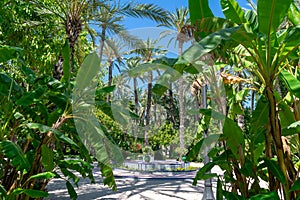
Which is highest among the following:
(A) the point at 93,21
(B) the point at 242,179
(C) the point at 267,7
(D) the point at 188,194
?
(A) the point at 93,21

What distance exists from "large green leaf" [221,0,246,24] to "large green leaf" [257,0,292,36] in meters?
0.30

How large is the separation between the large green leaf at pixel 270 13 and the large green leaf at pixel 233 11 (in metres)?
0.30

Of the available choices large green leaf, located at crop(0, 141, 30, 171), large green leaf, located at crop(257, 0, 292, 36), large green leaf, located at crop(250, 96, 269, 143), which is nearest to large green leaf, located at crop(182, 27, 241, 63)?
large green leaf, located at crop(257, 0, 292, 36)

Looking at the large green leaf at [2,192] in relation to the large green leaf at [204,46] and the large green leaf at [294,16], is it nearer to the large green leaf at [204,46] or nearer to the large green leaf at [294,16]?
the large green leaf at [204,46]

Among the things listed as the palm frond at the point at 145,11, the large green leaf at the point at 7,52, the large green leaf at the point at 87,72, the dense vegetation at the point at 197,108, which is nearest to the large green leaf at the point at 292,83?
the dense vegetation at the point at 197,108

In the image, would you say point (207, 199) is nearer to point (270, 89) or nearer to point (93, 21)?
point (270, 89)

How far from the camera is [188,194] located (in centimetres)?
818

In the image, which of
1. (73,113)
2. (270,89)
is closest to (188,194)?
(73,113)

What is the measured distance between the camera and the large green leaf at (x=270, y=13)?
6.63 feet

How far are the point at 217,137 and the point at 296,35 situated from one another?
1.12 meters

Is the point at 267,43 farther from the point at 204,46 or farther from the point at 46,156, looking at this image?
the point at 46,156

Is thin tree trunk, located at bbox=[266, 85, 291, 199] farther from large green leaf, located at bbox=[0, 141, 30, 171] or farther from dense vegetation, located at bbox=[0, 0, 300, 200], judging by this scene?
large green leaf, located at bbox=[0, 141, 30, 171]

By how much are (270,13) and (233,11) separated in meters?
0.39

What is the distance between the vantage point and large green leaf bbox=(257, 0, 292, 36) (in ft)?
6.63
